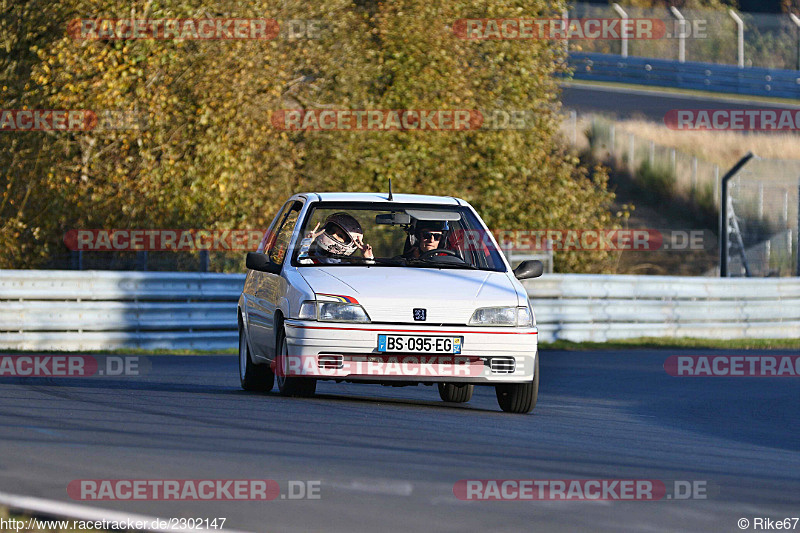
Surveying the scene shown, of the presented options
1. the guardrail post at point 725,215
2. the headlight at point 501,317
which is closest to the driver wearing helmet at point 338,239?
the headlight at point 501,317

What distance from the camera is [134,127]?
23.8 meters

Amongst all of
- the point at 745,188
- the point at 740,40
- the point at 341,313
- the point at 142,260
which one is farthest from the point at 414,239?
the point at 740,40

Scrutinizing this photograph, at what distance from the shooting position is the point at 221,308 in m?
21.5

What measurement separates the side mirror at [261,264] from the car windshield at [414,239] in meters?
0.18

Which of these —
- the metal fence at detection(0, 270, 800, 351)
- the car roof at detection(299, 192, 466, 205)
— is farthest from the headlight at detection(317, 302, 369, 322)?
the metal fence at detection(0, 270, 800, 351)

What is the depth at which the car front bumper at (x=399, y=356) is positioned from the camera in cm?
1064

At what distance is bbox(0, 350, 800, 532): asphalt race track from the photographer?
6375 millimetres

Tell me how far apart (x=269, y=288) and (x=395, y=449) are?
3820 mm

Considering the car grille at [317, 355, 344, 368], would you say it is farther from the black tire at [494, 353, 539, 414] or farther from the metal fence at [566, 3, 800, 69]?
the metal fence at [566, 3, 800, 69]

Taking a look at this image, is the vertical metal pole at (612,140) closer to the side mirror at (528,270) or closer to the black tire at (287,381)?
the side mirror at (528,270)

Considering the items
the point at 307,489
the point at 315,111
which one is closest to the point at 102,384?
the point at 307,489

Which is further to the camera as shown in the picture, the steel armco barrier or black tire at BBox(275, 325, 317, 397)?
the steel armco barrier

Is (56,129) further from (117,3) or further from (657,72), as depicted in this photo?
(657,72)

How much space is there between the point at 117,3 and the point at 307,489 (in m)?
18.2
